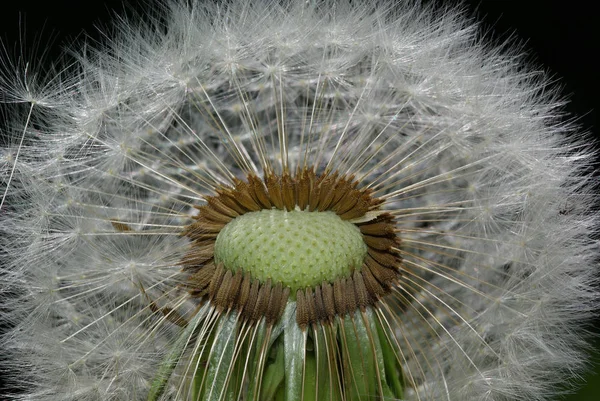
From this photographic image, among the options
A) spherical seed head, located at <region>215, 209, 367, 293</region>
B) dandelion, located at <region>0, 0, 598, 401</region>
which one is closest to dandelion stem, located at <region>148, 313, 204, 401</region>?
dandelion, located at <region>0, 0, 598, 401</region>

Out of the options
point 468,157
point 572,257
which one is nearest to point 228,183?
point 468,157

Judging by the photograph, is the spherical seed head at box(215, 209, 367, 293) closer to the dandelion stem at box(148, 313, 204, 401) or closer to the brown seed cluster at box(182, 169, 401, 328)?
the brown seed cluster at box(182, 169, 401, 328)

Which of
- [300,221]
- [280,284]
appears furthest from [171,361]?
[300,221]

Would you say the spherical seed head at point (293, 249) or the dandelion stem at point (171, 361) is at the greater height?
the spherical seed head at point (293, 249)

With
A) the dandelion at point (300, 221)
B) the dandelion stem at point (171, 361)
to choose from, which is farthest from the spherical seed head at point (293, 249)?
the dandelion stem at point (171, 361)

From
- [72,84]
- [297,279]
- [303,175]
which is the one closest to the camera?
[297,279]

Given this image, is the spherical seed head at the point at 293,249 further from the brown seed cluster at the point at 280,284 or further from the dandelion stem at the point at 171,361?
the dandelion stem at the point at 171,361

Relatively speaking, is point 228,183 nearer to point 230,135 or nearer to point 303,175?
point 230,135

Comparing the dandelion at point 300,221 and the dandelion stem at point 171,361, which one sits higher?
the dandelion at point 300,221
